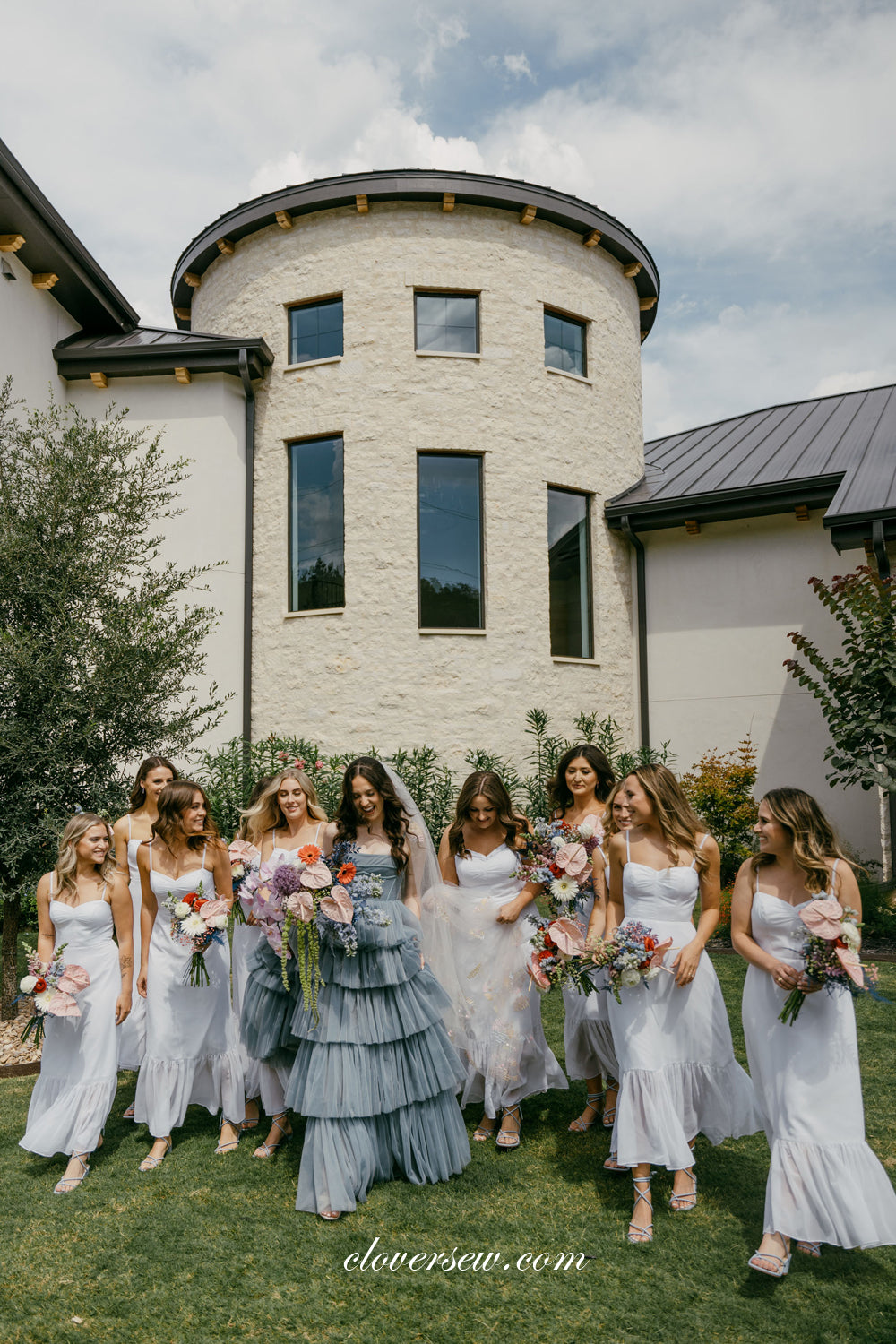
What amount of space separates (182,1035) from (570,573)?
9.64m

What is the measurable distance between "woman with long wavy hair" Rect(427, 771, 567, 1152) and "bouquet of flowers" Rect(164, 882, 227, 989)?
118cm

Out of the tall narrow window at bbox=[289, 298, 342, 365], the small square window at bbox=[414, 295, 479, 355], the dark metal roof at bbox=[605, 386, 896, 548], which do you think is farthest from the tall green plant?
the dark metal roof at bbox=[605, 386, 896, 548]

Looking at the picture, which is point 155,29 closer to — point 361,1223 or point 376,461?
point 376,461

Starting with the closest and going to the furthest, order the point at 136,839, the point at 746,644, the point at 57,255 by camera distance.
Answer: the point at 136,839, the point at 57,255, the point at 746,644

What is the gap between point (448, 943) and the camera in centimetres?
516

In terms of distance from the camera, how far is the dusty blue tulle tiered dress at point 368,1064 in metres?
4.30

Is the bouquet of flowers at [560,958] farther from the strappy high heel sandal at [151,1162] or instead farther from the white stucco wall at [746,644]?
the white stucco wall at [746,644]

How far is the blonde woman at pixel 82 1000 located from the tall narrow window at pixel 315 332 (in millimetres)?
9556

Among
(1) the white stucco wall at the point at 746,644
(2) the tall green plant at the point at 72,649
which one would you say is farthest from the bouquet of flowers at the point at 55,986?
(1) the white stucco wall at the point at 746,644

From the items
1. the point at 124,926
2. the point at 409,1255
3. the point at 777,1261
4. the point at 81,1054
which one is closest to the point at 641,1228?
the point at 777,1261

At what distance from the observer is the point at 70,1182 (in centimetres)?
461

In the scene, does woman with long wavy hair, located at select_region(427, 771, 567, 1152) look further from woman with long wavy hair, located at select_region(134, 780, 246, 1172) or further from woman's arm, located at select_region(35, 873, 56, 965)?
woman's arm, located at select_region(35, 873, 56, 965)

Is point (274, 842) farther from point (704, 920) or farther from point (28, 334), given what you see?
point (28, 334)

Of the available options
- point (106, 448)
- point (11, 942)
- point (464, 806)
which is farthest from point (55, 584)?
point (464, 806)
